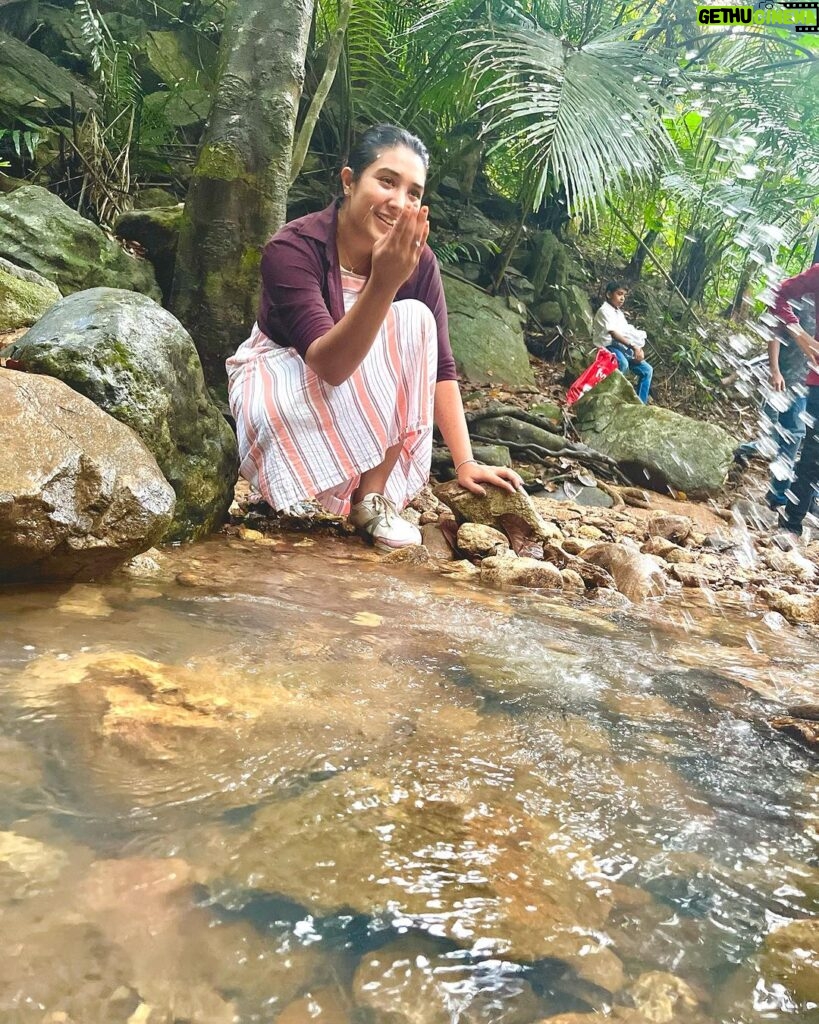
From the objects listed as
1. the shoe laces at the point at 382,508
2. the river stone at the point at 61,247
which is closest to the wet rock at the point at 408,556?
the shoe laces at the point at 382,508

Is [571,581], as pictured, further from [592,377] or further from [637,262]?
[637,262]

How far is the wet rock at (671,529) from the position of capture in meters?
3.51

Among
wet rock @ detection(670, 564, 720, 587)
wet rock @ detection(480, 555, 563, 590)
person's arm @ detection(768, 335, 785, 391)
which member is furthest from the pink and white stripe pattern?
person's arm @ detection(768, 335, 785, 391)

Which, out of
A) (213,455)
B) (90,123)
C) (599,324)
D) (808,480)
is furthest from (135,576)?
(599,324)

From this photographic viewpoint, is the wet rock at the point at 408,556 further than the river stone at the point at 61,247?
No

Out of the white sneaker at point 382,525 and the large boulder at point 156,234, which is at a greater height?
the large boulder at point 156,234

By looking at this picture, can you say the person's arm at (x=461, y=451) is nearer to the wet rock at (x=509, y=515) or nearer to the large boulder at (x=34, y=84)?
the wet rock at (x=509, y=515)

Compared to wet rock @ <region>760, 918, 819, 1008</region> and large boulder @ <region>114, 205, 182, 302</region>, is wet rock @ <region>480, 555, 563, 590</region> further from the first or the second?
large boulder @ <region>114, 205, 182, 302</region>

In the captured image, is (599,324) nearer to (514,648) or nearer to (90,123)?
(90,123)

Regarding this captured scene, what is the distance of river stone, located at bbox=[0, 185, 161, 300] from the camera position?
3.54m

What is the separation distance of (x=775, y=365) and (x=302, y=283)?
297 cm

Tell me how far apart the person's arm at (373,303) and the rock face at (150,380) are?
15.8 inches

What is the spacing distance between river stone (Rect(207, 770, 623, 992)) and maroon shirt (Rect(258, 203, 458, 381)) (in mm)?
1590

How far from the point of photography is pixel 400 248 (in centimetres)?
180
